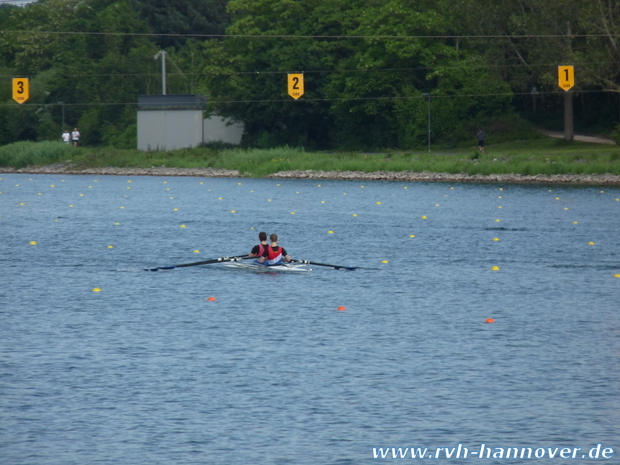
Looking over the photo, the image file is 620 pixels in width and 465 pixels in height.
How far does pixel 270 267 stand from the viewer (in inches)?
1193

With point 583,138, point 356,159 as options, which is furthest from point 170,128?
point 583,138

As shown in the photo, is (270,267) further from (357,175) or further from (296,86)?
(357,175)

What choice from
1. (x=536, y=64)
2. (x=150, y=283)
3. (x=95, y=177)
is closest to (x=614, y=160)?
(x=536, y=64)

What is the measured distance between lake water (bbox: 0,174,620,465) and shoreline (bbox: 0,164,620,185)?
2286cm

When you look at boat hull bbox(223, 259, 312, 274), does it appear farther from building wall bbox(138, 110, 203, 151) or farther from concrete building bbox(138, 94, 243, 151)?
building wall bbox(138, 110, 203, 151)

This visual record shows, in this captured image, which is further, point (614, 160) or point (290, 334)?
point (614, 160)

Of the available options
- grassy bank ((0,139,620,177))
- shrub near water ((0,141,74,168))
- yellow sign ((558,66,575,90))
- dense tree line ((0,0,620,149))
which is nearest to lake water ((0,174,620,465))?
yellow sign ((558,66,575,90))

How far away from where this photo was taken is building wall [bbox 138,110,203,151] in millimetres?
95062

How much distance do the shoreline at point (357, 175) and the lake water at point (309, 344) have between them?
2286 centimetres

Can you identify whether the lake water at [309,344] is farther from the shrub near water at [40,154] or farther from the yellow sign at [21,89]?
the shrub near water at [40,154]

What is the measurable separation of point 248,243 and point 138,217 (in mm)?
11277

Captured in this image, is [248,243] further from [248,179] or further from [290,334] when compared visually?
[248,179]

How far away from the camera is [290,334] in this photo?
867 inches

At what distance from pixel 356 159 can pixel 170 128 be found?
86.1 feet
